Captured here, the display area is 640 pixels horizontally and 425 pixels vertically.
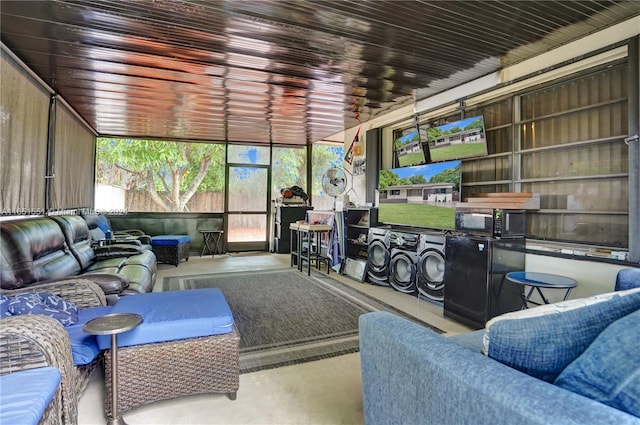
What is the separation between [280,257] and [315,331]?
436 centimetres

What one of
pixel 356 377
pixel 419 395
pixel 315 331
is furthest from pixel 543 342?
pixel 315 331

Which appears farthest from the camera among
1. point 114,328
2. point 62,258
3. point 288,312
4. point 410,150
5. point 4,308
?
point 410,150

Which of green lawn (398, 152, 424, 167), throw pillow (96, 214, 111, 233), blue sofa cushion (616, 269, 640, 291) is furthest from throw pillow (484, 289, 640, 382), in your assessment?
throw pillow (96, 214, 111, 233)

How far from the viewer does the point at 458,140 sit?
4.15 m

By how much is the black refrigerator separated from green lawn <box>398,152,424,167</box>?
163 centimetres

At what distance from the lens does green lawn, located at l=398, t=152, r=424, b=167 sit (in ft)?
15.8

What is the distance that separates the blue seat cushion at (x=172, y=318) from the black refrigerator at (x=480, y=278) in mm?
2325

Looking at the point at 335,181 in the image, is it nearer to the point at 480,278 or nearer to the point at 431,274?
the point at 431,274

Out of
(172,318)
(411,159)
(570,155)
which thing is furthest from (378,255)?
(172,318)

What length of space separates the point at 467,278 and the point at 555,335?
2.44 metres

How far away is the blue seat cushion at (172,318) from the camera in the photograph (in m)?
1.86

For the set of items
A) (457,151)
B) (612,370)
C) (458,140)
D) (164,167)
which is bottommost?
(612,370)

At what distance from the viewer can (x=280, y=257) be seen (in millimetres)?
7402

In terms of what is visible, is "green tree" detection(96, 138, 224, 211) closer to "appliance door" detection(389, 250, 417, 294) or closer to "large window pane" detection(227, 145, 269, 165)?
"large window pane" detection(227, 145, 269, 165)
